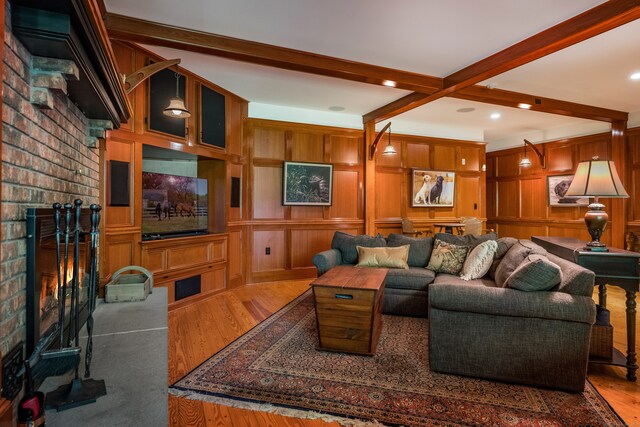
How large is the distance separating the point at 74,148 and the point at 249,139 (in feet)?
11.0

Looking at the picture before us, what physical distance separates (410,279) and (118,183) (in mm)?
3184

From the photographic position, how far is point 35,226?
1.44 metres

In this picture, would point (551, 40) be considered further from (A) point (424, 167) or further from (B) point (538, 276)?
(A) point (424, 167)

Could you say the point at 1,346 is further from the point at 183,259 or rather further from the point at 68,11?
the point at 183,259

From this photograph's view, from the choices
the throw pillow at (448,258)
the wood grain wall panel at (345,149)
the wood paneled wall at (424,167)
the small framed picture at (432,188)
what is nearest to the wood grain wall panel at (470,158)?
the wood paneled wall at (424,167)

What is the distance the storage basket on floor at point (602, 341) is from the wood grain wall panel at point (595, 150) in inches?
201

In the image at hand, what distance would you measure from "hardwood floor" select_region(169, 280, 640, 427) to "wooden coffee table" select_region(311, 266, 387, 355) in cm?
87

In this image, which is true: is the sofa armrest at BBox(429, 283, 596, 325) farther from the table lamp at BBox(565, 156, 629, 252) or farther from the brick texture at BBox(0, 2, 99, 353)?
the brick texture at BBox(0, 2, 99, 353)

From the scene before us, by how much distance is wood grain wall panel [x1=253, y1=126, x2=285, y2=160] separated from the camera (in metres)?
5.49

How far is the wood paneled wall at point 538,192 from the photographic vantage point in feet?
20.8

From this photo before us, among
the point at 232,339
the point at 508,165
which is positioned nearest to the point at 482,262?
the point at 232,339

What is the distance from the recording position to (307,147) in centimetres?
585

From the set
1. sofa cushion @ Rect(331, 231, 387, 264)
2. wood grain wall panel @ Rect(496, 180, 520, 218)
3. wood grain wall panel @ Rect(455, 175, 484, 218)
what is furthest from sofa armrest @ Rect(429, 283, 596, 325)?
wood grain wall panel @ Rect(496, 180, 520, 218)

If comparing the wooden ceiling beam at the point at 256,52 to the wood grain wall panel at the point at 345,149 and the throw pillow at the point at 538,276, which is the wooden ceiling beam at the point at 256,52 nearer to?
the wood grain wall panel at the point at 345,149
